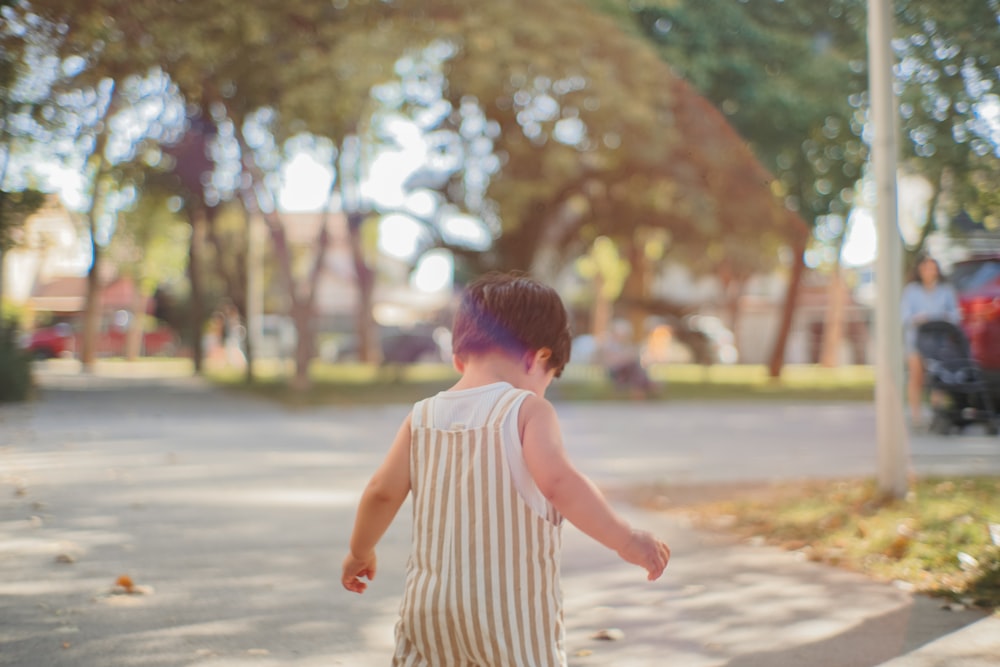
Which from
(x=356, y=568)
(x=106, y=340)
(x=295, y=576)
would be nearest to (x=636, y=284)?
(x=295, y=576)

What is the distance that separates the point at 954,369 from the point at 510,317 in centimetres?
952

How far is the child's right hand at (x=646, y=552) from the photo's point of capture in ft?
8.41

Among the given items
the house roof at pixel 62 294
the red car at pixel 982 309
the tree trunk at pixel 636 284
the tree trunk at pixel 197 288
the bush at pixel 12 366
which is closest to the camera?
the red car at pixel 982 309

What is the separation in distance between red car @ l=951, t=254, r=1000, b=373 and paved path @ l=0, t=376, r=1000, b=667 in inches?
50.0

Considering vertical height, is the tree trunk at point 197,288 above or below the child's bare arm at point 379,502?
above

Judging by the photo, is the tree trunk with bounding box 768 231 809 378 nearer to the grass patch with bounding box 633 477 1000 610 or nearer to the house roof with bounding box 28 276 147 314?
the house roof with bounding box 28 276 147 314

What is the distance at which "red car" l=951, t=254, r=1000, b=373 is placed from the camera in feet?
36.9

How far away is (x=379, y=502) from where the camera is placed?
109 inches

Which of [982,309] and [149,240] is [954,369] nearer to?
[982,309]

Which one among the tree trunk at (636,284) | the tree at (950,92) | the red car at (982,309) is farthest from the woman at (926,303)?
the tree trunk at (636,284)

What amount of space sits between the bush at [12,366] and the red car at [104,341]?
91.6 feet

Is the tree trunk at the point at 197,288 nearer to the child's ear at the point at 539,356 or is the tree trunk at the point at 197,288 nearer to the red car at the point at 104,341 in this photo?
the red car at the point at 104,341

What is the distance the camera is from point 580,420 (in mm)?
15188

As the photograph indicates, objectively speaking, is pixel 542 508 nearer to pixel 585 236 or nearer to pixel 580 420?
pixel 580 420
